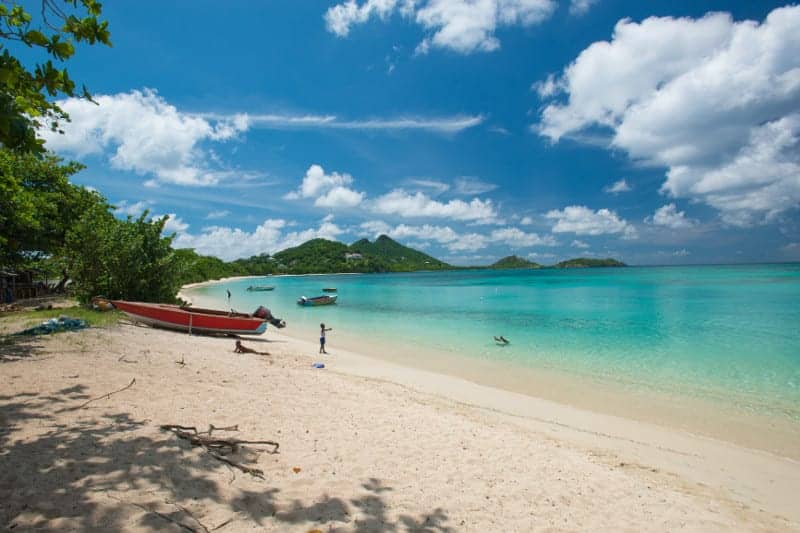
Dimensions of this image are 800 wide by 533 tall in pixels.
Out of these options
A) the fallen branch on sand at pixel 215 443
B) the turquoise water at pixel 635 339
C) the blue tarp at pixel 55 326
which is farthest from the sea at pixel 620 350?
the blue tarp at pixel 55 326

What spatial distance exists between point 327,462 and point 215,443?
4.56ft

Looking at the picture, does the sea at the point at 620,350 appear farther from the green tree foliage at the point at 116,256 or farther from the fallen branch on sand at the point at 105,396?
the fallen branch on sand at the point at 105,396

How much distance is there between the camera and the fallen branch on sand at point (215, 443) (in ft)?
14.4

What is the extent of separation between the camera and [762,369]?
13.6m

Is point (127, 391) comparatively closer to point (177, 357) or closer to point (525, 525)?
point (177, 357)

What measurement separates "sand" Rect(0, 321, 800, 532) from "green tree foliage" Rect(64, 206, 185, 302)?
9.68 m

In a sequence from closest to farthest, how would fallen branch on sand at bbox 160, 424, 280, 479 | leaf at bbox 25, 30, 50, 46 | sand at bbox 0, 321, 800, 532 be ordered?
leaf at bbox 25, 30, 50, 46
sand at bbox 0, 321, 800, 532
fallen branch on sand at bbox 160, 424, 280, 479

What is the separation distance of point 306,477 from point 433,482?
1514mm

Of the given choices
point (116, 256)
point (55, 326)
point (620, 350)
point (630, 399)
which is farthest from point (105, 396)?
point (620, 350)

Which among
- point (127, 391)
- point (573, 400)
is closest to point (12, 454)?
point (127, 391)

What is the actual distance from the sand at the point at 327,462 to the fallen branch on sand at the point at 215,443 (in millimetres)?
98

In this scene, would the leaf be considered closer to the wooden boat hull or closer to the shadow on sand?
the shadow on sand

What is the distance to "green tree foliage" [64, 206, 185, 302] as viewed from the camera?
57.6ft

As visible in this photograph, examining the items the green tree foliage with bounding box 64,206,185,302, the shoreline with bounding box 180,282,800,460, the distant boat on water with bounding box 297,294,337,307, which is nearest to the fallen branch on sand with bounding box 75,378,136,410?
the shoreline with bounding box 180,282,800,460
